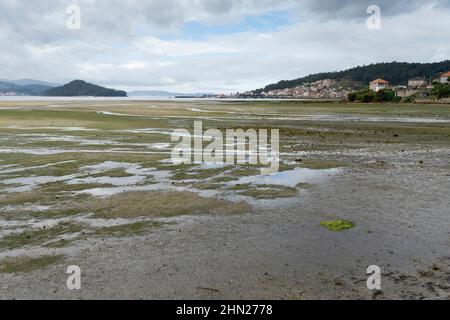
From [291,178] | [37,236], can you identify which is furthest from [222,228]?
[291,178]

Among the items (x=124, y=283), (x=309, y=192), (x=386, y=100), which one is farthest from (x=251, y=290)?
(x=386, y=100)

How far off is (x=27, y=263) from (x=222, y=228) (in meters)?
4.47

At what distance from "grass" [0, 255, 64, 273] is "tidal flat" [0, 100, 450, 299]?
0.13 ft

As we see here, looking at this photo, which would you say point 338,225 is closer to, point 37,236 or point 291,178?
point 291,178

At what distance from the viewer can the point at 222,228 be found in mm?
10320

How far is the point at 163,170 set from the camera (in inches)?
715

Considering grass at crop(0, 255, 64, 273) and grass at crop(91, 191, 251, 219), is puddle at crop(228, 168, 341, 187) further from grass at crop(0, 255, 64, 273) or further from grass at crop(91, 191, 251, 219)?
grass at crop(0, 255, 64, 273)

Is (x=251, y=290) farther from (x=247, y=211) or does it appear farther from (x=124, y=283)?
(x=247, y=211)

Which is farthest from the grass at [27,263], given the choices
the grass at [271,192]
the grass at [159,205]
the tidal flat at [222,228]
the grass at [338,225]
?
the grass at [271,192]

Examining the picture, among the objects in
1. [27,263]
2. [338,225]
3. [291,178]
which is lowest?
[27,263]

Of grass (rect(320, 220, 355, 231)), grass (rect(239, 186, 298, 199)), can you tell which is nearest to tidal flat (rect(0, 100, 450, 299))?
grass (rect(239, 186, 298, 199))

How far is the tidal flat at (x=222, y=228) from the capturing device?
720cm

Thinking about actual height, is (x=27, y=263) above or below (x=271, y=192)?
below

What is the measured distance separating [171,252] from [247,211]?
11.9 ft
